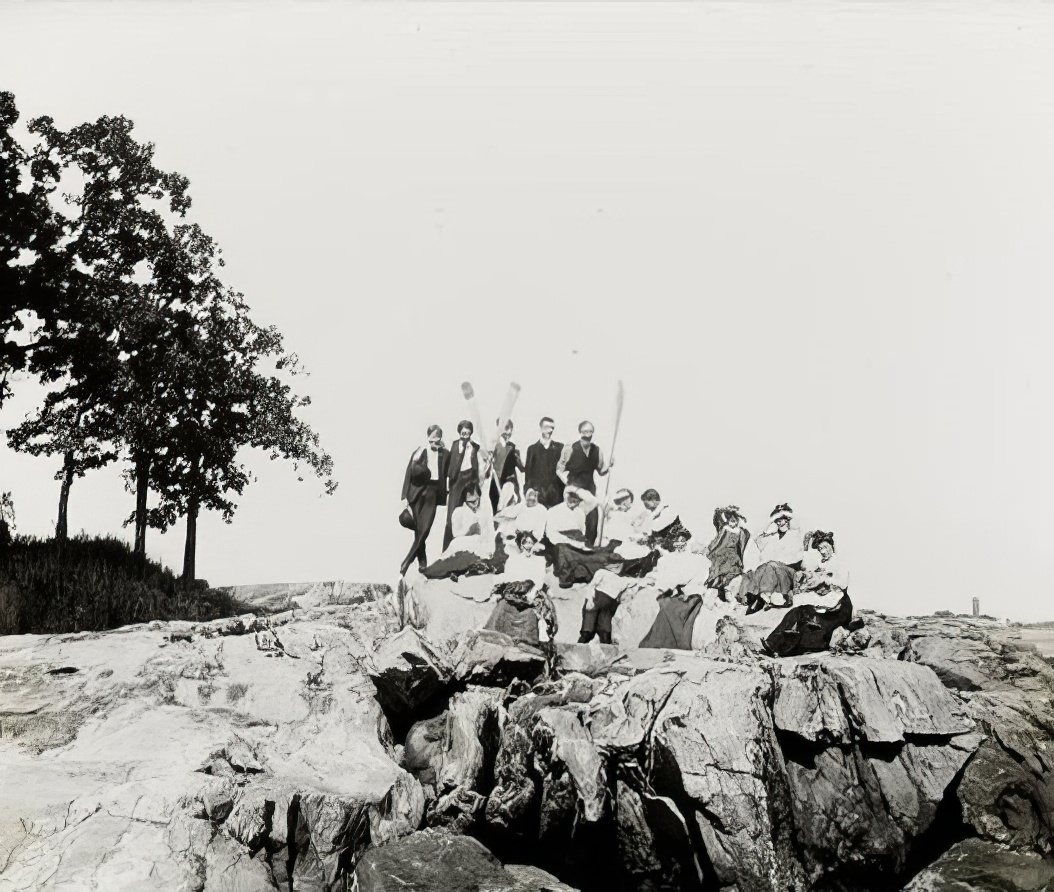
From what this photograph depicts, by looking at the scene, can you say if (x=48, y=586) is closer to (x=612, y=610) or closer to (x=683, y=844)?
(x=612, y=610)

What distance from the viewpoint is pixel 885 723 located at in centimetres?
1025

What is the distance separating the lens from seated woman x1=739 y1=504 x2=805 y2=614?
1224cm

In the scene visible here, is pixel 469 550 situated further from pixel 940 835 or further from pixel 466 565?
pixel 940 835

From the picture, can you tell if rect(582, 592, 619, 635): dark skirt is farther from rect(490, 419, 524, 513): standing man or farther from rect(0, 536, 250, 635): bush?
rect(0, 536, 250, 635): bush

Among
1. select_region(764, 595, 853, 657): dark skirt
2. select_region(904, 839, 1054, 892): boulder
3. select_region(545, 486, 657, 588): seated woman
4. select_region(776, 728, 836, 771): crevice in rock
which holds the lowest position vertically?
select_region(904, 839, 1054, 892): boulder

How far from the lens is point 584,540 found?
1305 centimetres

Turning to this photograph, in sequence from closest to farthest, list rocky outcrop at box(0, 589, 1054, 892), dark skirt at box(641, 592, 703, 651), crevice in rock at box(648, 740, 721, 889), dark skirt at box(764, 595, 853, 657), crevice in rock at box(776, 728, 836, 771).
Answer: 1. rocky outcrop at box(0, 589, 1054, 892)
2. crevice in rock at box(648, 740, 721, 889)
3. crevice in rock at box(776, 728, 836, 771)
4. dark skirt at box(764, 595, 853, 657)
5. dark skirt at box(641, 592, 703, 651)

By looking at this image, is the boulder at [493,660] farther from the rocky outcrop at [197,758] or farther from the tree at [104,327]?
the tree at [104,327]

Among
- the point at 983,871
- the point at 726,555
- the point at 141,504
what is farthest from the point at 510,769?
the point at 141,504

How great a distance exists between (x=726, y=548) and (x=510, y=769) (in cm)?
437

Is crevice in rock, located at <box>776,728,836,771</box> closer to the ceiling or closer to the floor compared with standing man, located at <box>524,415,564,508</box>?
closer to the floor

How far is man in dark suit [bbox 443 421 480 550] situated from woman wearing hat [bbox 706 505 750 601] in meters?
3.17

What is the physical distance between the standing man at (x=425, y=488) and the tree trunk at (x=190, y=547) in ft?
9.10

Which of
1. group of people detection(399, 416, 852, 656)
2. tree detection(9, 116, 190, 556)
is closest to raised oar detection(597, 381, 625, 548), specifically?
group of people detection(399, 416, 852, 656)
